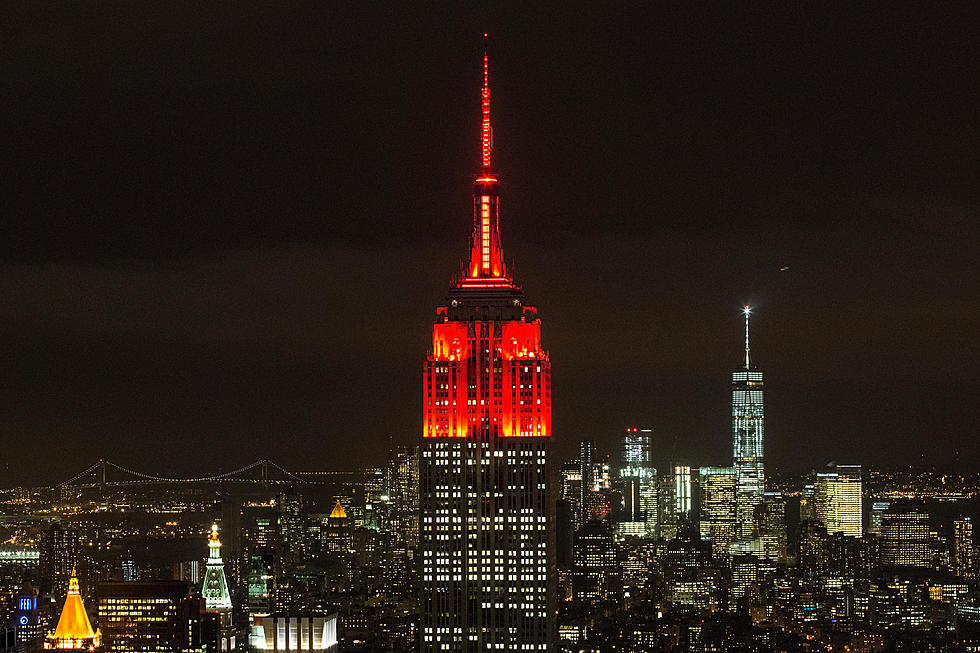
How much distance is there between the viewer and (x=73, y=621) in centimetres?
4081

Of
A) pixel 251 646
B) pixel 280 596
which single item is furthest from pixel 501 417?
pixel 280 596

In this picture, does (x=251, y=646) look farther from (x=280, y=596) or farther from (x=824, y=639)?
(x=824, y=639)

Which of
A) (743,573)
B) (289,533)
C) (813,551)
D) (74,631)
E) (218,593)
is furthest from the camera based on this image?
(813,551)

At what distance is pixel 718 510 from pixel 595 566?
1543 centimetres

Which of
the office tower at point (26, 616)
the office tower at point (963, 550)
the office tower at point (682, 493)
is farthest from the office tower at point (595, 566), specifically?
the office tower at point (26, 616)

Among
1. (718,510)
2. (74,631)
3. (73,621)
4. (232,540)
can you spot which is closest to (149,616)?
(73,621)

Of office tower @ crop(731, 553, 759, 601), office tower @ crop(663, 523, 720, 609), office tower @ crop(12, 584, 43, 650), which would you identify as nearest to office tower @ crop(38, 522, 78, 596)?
office tower @ crop(12, 584, 43, 650)

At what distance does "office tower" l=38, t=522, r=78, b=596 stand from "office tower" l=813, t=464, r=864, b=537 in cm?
2037

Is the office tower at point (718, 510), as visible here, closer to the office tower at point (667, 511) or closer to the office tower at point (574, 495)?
the office tower at point (667, 511)

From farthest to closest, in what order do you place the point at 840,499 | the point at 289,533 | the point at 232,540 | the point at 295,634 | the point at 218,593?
the point at 840,499
the point at 289,533
the point at 232,540
the point at 218,593
the point at 295,634

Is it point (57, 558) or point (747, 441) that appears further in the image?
point (747, 441)

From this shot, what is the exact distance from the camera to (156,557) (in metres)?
50.8

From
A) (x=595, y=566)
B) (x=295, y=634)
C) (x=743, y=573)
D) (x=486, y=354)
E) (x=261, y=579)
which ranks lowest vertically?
(x=295, y=634)

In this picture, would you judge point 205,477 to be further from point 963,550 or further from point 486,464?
point 963,550
